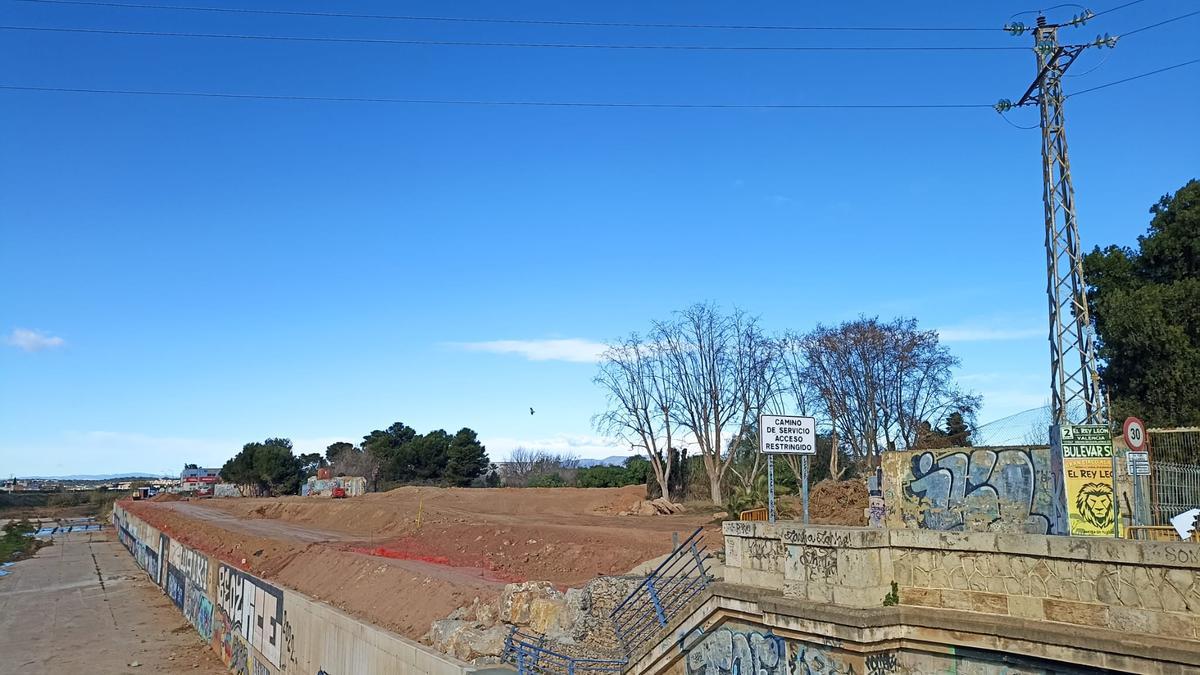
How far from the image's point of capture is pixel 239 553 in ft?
147

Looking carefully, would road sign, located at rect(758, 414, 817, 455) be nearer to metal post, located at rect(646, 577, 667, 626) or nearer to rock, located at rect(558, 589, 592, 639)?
metal post, located at rect(646, 577, 667, 626)

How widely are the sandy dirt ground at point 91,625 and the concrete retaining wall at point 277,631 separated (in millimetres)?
1252

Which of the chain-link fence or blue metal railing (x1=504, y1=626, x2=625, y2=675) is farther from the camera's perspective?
the chain-link fence

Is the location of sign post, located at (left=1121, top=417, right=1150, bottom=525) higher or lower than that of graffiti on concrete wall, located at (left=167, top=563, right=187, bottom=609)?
higher

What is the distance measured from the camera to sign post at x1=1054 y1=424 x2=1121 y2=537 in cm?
1536

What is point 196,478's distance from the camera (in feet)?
439

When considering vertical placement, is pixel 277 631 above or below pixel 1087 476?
below

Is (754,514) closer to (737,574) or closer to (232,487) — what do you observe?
(737,574)

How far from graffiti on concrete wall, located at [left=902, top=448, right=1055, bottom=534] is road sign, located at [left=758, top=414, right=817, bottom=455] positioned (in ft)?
29.8

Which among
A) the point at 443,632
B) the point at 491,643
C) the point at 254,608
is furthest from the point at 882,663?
the point at 254,608

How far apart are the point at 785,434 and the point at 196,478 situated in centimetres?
14110

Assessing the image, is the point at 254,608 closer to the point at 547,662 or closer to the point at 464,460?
the point at 547,662

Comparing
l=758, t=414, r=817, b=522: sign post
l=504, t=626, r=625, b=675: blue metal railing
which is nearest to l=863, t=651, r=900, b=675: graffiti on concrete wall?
l=758, t=414, r=817, b=522: sign post

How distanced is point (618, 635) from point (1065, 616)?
27.6 ft
